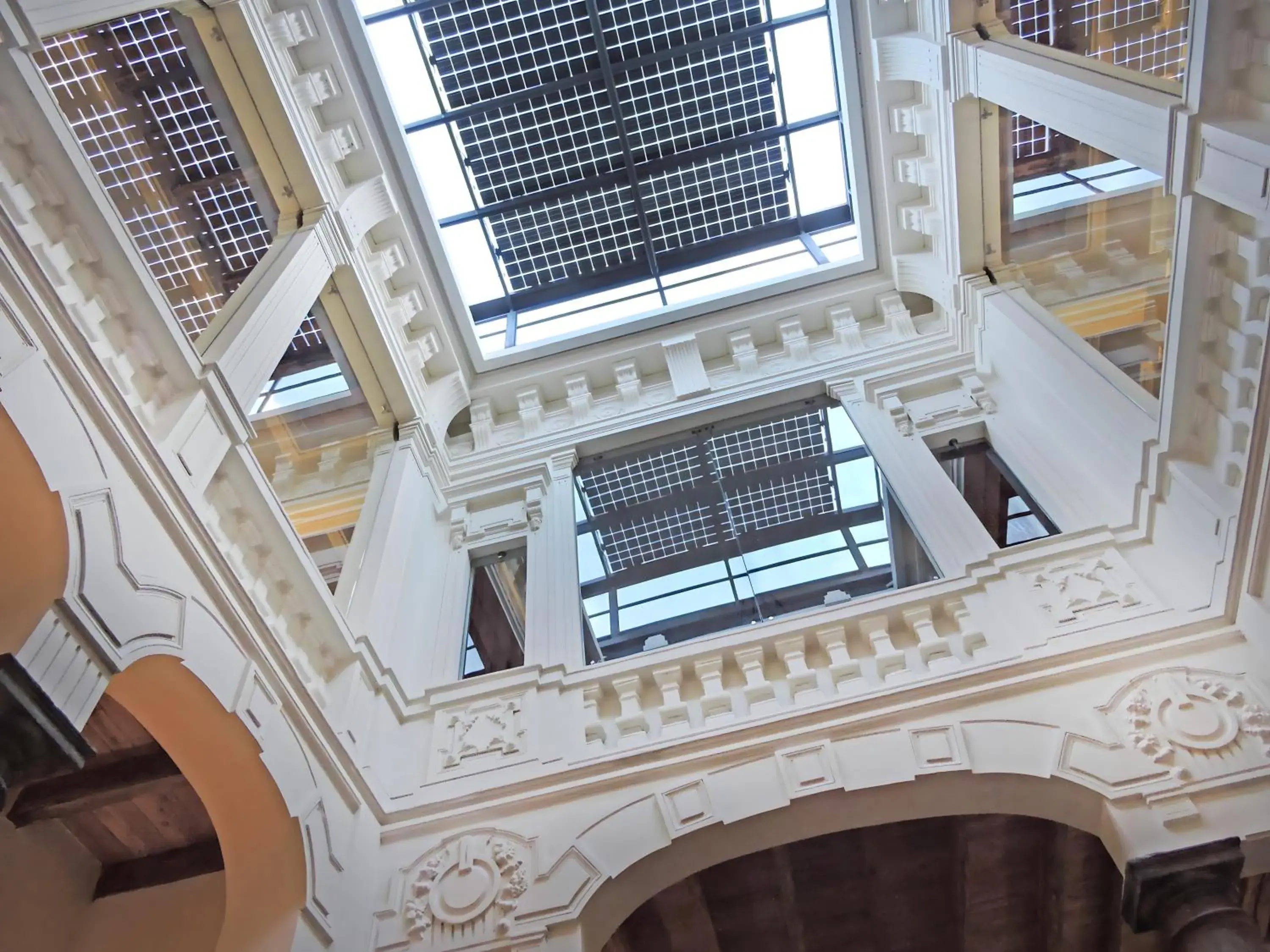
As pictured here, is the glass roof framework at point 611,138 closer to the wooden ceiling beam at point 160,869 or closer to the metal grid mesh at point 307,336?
the metal grid mesh at point 307,336

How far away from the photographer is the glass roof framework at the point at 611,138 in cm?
980

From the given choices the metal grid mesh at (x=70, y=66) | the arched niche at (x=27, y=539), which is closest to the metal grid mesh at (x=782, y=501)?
the arched niche at (x=27, y=539)

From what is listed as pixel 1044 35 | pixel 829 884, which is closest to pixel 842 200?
pixel 1044 35

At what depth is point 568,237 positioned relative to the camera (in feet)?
37.0

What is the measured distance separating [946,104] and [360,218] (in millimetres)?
5339

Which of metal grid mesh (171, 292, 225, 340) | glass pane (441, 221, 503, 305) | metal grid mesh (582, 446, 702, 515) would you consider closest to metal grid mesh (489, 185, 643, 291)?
glass pane (441, 221, 503, 305)

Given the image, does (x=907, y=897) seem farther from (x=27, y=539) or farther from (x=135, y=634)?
(x=27, y=539)

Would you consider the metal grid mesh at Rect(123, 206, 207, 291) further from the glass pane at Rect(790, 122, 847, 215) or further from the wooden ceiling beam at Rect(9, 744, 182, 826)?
the glass pane at Rect(790, 122, 847, 215)

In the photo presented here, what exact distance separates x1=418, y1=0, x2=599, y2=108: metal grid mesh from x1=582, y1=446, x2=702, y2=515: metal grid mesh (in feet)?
14.2

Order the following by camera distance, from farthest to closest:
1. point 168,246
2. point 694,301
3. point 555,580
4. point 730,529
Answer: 1. point 694,301
2. point 730,529
3. point 555,580
4. point 168,246

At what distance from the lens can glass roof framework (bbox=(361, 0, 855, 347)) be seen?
980cm

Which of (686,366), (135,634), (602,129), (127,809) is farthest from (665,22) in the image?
(127,809)

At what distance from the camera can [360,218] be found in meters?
8.55

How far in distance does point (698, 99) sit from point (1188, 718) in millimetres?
8119
